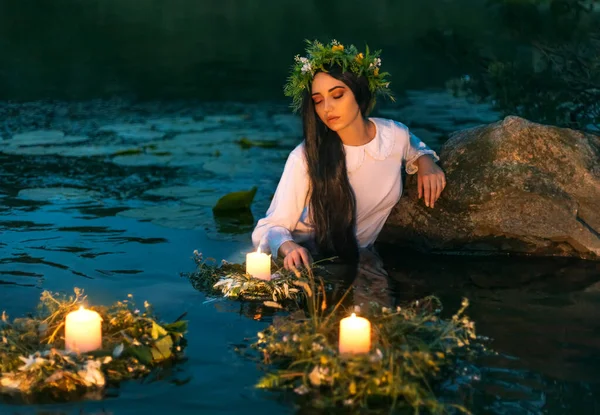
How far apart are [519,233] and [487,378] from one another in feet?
7.49

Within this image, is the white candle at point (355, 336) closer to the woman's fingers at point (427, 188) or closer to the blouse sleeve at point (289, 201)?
the blouse sleeve at point (289, 201)

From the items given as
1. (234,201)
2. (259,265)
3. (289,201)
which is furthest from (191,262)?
(234,201)

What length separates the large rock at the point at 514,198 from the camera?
20.4 feet

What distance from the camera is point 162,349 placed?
14.1ft

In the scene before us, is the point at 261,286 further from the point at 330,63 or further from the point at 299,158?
the point at 330,63

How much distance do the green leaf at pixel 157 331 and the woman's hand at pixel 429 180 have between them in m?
2.53

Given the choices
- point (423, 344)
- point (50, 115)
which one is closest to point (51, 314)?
point (423, 344)

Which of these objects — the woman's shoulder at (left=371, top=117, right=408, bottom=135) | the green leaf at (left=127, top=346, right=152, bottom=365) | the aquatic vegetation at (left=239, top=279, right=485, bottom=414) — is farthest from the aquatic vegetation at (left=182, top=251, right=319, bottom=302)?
the woman's shoulder at (left=371, top=117, right=408, bottom=135)

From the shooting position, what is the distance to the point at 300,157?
5.89 metres

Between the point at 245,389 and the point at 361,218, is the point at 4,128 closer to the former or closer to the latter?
the point at 361,218

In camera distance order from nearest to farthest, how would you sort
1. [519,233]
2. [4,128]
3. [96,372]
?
1. [96,372]
2. [519,233]
3. [4,128]

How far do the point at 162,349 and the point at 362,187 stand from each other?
228 centimetres

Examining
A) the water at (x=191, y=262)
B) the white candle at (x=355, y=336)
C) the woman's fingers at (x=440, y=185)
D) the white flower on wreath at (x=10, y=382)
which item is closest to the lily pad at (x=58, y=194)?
the water at (x=191, y=262)

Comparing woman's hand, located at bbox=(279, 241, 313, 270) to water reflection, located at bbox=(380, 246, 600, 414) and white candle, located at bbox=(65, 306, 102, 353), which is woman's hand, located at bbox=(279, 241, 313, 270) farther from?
white candle, located at bbox=(65, 306, 102, 353)
